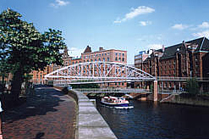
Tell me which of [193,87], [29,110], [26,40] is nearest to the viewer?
[26,40]

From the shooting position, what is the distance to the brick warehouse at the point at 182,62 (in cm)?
5700

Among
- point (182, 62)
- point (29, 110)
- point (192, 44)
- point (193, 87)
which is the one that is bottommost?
point (29, 110)

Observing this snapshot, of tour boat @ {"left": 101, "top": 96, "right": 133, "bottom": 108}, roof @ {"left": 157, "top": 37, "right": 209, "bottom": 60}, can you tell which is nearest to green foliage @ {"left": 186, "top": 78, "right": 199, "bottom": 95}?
roof @ {"left": 157, "top": 37, "right": 209, "bottom": 60}

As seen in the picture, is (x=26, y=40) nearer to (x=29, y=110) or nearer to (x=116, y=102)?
(x=29, y=110)

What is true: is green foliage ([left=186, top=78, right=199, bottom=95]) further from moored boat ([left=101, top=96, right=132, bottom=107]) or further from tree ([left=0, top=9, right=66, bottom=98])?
tree ([left=0, top=9, right=66, bottom=98])

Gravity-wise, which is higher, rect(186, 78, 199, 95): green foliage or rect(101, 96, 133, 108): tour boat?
rect(186, 78, 199, 95): green foliage

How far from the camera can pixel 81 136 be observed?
16.6ft

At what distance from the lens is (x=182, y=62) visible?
6300 cm

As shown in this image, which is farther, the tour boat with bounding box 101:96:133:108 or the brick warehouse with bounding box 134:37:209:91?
the brick warehouse with bounding box 134:37:209:91

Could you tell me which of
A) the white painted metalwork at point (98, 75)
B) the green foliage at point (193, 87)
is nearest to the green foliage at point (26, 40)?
the white painted metalwork at point (98, 75)

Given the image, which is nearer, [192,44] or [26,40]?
[26,40]

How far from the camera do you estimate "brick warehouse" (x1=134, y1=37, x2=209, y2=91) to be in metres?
57.0

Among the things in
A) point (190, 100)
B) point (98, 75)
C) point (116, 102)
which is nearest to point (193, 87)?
point (190, 100)

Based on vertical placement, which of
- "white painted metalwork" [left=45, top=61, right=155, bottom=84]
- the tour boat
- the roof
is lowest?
the tour boat
